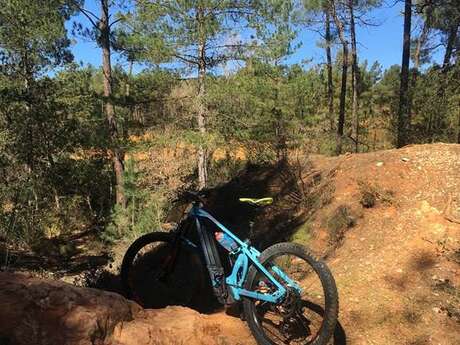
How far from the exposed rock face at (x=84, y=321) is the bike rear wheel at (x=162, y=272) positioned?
71 cm

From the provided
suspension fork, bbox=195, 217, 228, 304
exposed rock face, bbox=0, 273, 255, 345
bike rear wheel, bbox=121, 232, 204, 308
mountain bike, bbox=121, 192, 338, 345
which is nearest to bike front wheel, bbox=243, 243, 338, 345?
mountain bike, bbox=121, 192, 338, 345

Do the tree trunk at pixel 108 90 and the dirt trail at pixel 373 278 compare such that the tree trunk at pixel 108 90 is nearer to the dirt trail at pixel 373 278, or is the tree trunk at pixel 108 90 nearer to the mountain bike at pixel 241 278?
the dirt trail at pixel 373 278

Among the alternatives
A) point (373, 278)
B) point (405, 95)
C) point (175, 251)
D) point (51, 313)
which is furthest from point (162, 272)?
point (405, 95)

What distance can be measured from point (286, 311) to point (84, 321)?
1453mm

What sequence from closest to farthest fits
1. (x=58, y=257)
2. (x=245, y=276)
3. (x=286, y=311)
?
1. (x=286, y=311)
2. (x=245, y=276)
3. (x=58, y=257)

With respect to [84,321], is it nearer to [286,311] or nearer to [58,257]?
[286,311]

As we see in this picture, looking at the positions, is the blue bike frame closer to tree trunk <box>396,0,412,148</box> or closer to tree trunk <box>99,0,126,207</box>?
tree trunk <box>396,0,412,148</box>

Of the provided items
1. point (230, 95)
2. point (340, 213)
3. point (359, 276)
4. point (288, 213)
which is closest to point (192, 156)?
point (230, 95)

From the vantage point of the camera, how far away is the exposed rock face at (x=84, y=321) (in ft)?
8.80

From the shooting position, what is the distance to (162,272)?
13.9ft

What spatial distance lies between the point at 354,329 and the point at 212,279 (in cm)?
123

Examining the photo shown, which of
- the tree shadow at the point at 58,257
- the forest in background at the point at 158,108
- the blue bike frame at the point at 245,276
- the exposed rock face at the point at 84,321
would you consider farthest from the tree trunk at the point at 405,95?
the exposed rock face at the point at 84,321

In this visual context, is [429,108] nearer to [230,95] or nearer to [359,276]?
[230,95]

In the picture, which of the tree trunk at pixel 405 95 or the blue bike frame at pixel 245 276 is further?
the tree trunk at pixel 405 95
